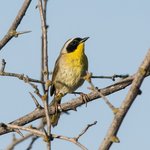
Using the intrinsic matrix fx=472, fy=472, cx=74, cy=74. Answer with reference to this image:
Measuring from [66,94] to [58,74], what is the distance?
0.55m

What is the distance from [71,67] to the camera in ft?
26.8

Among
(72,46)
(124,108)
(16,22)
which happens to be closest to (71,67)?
(72,46)

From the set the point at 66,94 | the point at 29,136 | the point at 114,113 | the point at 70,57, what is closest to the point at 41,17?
the point at 29,136

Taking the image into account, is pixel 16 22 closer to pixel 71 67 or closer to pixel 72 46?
pixel 71 67

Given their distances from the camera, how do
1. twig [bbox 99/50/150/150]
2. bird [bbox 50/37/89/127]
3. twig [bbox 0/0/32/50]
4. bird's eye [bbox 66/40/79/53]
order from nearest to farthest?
twig [bbox 99/50/150/150]
twig [bbox 0/0/32/50]
bird [bbox 50/37/89/127]
bird's eye [bbox 66/40/79/53]

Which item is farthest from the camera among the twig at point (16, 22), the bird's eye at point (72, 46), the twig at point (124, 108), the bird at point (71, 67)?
the bird's eye at point (72, 46)

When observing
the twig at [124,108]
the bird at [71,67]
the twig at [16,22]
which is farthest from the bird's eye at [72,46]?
the twig at [124,108]

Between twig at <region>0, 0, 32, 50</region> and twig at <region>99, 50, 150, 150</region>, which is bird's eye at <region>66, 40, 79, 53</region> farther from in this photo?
twig at <region>99, 50, 150, 150</region>

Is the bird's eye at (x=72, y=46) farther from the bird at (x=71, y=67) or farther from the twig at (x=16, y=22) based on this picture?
the twig at (x=16, y=22)

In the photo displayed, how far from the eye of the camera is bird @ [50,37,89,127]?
7910mm

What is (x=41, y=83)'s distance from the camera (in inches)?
131

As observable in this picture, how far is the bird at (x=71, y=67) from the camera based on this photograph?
311 inches

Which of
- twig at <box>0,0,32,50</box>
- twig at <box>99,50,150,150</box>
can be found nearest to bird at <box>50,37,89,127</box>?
twig at <box>0,0,32,50</box>

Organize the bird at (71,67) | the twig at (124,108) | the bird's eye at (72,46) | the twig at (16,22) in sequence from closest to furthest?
1. the twig at (124,108)
2. the twig at (16,22)
3. the bird at (71,67)
4. the bird's eye at (72,46)
